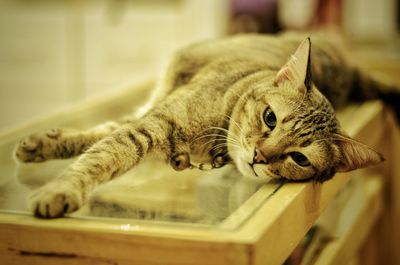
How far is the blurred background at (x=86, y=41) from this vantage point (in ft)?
12.5

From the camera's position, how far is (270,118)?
1256mm

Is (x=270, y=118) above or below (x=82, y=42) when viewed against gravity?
above

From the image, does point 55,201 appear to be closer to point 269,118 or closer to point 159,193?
point 159,193

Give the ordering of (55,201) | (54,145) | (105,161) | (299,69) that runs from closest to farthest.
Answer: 1. (55,201)
2. (105,161)
3. (299,69)
4. (54,145)

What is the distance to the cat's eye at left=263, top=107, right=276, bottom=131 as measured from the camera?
125cm

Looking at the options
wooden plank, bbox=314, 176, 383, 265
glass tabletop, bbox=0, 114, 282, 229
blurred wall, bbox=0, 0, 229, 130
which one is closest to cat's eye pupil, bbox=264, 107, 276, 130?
glass tabletop, bbox=0, 114, 282, 229

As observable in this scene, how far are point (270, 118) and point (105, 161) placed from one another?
1.08ft

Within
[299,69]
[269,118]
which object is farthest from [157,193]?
[299,69]

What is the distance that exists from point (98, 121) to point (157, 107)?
1.10 feet

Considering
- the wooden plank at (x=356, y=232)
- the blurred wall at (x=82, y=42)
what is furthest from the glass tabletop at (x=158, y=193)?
the blurred wall at (x=82, y=42)

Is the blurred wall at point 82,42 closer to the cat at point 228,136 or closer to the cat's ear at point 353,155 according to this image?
the cat at point 228,136

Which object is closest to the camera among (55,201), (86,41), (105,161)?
(55,201)

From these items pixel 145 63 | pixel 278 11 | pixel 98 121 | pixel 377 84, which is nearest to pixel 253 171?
pixel 98 121

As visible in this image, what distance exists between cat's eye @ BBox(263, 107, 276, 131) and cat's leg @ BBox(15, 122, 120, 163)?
0.36 m
